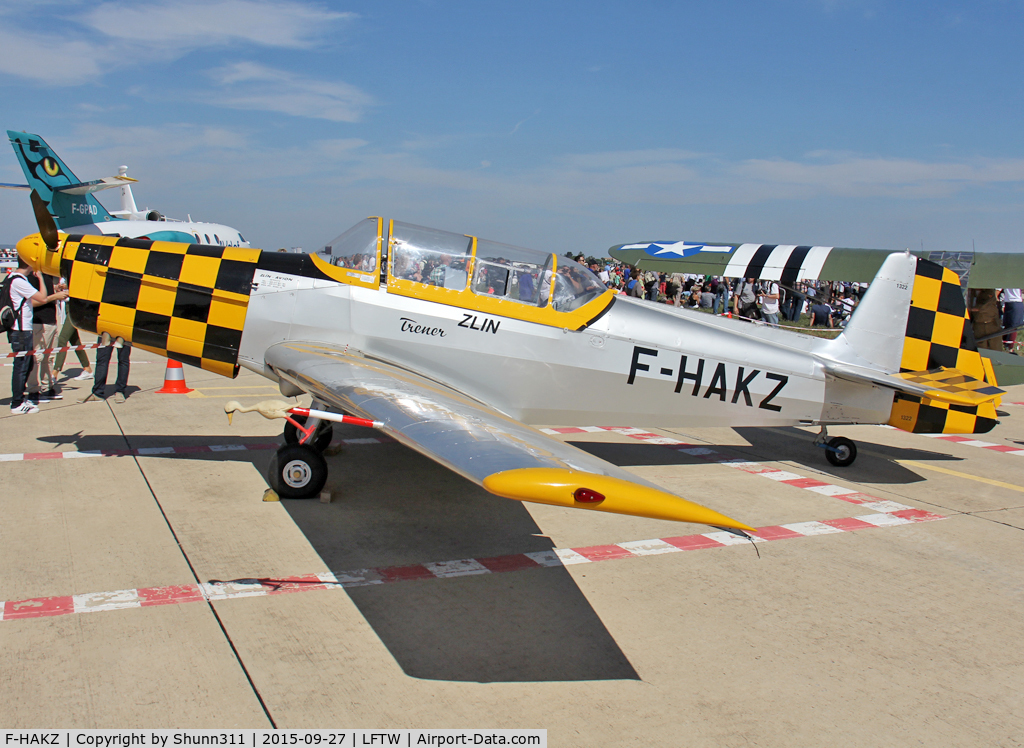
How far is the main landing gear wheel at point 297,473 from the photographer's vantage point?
556 cm

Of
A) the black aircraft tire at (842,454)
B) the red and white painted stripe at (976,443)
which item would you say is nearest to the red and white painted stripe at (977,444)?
the red and white painted stripe at (976,443)

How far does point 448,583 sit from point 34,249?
195 inches

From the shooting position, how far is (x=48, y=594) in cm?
385

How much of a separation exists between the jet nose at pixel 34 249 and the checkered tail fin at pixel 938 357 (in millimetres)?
8100

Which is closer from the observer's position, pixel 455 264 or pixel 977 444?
pixel 455 264

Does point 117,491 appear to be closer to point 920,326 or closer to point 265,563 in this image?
point 265,563

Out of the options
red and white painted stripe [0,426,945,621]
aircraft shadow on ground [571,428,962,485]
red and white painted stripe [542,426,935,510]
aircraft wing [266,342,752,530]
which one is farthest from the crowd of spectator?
aircraft wing [266,342,752,530]

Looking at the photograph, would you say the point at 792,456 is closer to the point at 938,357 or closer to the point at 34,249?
the point at 938,357

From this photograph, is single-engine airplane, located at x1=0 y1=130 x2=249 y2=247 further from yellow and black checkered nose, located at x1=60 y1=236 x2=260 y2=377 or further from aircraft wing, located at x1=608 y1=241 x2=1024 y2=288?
yellow and black checkered nose, located at x1=60 y1=236 x2=260 y2=377

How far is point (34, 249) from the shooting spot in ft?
20.8

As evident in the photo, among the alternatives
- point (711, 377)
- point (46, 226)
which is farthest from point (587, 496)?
point (46, 226)

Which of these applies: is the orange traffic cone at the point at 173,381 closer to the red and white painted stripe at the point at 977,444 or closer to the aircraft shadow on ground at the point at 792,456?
the aircraft shadow on ground at the point at 792,456

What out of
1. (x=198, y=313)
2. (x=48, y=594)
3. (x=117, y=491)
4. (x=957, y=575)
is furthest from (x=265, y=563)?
(x=957, y=575)

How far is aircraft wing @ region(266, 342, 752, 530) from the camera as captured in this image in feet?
9.05
